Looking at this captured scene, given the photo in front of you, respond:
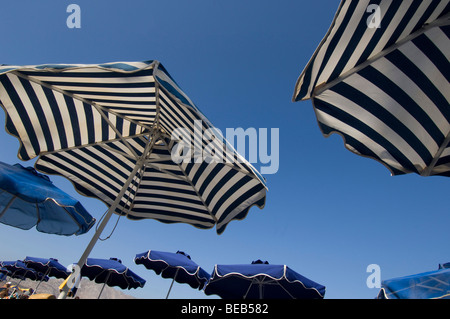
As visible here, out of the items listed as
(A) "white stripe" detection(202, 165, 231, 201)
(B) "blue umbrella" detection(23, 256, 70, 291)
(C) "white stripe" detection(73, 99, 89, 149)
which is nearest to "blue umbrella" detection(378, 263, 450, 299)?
(A) "white stripe" detection(202, 165, 231, 201)

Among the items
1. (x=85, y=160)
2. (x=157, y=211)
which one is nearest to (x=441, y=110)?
(x=157, y=211)

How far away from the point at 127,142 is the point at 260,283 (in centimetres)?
467

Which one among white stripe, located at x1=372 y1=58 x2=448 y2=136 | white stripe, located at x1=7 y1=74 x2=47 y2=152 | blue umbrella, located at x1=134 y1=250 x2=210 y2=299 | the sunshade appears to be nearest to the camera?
white stripe, located at x1=372 y1=58 x2=448 y2=136

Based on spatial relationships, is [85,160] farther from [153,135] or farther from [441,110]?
[441,110]

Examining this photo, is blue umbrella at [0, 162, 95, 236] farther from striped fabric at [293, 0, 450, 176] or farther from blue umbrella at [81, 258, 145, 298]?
blue umbrella at [81, 258, 145, 298]

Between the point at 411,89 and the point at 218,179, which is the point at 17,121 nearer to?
the point at 218,179

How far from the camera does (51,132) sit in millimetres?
3764

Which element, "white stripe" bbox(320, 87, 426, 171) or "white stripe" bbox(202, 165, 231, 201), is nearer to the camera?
"white stripe" bbox(320, 87, 426, 171)

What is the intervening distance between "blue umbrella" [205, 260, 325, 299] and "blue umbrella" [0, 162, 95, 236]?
2.85 m

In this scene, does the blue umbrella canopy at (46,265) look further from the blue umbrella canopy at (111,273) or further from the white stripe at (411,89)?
the white stripe at (411,89)

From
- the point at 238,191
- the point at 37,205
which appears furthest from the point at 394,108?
the point at 37,205

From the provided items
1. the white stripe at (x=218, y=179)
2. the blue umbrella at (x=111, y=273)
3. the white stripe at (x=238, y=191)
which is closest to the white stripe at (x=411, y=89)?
the white stripe at (x=238, y=191)

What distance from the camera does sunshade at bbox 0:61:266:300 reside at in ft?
9.12

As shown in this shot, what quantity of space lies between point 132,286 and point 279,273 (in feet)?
28.2
